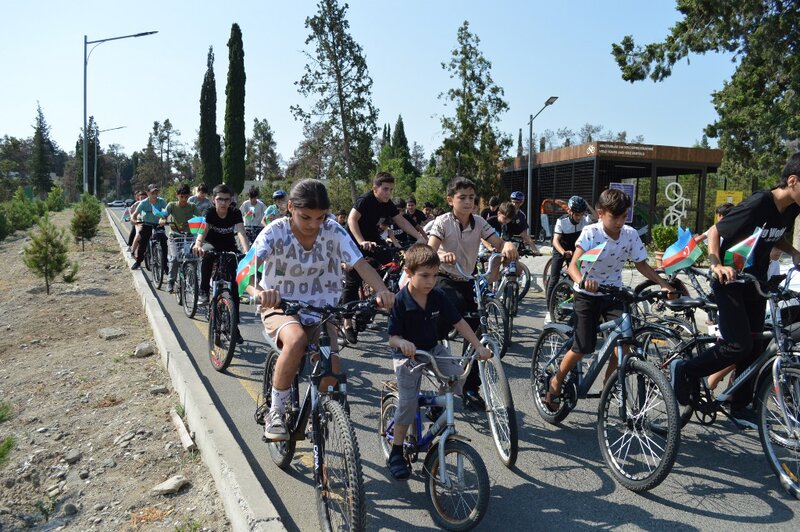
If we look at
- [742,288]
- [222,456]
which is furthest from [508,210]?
[222,456]

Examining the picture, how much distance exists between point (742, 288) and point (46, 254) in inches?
512

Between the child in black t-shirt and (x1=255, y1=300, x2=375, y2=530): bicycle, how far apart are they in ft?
7.91

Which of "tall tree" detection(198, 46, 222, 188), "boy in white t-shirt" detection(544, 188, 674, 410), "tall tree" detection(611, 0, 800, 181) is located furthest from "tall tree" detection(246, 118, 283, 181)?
"boy in white t-shirt" detection(544, 188, 674, 410)

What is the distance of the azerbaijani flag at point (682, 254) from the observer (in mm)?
5151

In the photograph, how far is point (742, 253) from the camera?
15.1ft

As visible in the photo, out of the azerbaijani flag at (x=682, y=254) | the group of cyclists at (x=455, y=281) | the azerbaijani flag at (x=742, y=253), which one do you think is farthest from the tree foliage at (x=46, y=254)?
the azerbaijani flag at (x=742, y=253)

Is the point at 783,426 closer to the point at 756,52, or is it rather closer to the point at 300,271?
the point at 300,271

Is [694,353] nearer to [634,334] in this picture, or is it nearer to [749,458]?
[634,334]

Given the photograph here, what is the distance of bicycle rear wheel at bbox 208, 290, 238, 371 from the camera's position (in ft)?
22.8

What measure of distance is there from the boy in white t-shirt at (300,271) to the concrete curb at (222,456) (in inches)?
13.1

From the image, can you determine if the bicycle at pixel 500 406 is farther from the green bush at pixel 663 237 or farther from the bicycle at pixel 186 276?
the green bush at pixel 663 237

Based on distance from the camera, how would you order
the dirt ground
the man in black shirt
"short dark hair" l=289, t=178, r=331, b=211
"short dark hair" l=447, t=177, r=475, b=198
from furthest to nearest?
the man in black shirt
"short dark hair" l=447, t=177, r=475, b=198
the dirt ground
"short dark hair" l=289, t=178, r=331, b=211

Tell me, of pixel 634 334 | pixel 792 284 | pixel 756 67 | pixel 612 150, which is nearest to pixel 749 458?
pixel 634 334

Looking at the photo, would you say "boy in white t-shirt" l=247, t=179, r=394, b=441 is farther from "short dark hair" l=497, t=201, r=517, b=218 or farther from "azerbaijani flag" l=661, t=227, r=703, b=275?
"short dark hair" l=497, t=201, r=517, b=218
